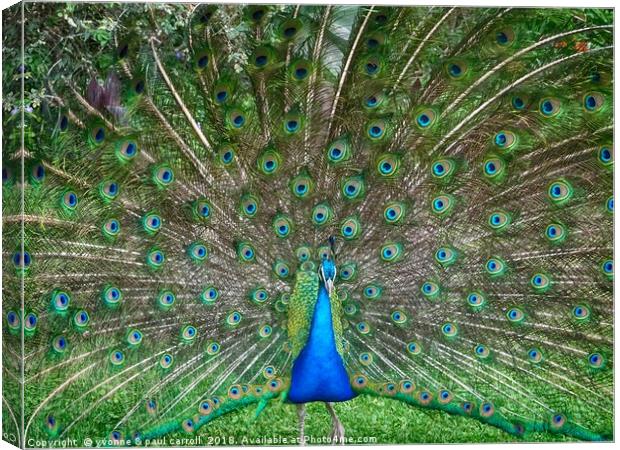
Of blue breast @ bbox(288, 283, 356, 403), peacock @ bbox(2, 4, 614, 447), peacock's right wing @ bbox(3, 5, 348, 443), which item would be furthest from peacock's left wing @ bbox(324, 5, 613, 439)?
peacock's right wing @ bbox(3, 5, 348, 443)

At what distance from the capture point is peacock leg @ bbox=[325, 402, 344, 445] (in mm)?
8172

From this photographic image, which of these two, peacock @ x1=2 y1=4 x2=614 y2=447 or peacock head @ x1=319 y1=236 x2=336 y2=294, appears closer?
peacock @ x1=2 y1=4 x2=614 y2=447

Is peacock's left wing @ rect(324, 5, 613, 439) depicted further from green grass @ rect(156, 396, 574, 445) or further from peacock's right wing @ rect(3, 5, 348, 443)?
peacock's right wing @ rect(3, 5, 348, 443)

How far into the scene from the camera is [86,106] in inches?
305

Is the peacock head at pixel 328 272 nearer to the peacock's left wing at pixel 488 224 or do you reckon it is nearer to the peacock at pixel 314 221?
the peacock at pixel 314 221

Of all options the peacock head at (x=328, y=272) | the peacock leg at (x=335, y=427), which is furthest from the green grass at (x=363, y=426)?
the peacock head at (x=328, y=272)

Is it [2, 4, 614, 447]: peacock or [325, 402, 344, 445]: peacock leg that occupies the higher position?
[2, 4, 614, 447]: peacock

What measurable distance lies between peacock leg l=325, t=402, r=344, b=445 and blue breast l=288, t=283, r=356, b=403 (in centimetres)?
8

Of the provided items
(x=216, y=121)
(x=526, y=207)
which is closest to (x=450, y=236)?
(x=526, y=207)

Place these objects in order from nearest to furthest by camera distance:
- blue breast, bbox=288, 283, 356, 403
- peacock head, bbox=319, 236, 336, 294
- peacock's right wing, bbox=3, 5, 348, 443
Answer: peacock's right wing, bbox=3, 5, 348, 443
peacock head, bbox=319, 236, 336, 294
blue breast, bbox=288, 283, 356, 403

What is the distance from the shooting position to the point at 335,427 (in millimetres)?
8203

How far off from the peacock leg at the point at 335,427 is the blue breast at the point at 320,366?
78 mm

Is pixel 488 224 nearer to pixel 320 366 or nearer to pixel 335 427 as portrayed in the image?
pixel 320 366

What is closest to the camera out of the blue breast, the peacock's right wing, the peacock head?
the peacock's right wing
